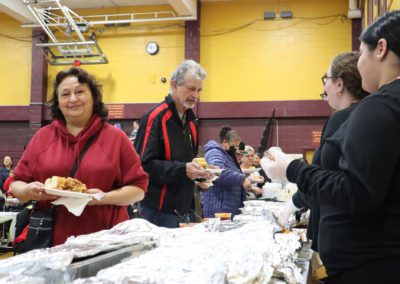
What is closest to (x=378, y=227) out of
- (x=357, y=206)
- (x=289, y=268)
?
(x=357, y=206)

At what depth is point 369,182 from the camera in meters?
1.12

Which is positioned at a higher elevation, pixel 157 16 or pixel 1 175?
pixel 157 16

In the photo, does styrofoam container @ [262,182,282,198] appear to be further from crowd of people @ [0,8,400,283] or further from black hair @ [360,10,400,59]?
black hair @ [360,10,400,59]

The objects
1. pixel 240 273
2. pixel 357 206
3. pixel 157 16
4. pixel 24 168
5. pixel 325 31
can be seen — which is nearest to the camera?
pixel 240 273

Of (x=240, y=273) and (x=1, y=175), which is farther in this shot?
(x=1, y=175)

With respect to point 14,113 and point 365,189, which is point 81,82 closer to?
point 365,189

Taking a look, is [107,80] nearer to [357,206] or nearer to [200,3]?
[200,3]

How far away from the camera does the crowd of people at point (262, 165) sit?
1157mm

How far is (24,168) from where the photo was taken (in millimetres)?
1990

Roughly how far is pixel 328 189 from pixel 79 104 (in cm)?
125

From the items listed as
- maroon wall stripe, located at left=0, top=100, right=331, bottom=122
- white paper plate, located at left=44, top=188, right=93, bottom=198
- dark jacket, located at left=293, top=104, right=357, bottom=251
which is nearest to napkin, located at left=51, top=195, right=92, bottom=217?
white paper plate, located at left=44, top=188, right=93, bottom=198

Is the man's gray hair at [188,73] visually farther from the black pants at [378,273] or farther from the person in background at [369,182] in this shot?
the black pants at [378,273]

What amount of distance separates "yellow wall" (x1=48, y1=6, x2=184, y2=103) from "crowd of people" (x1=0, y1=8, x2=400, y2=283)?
6.34 metres

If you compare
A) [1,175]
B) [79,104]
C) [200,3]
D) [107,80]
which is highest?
[200,3]
